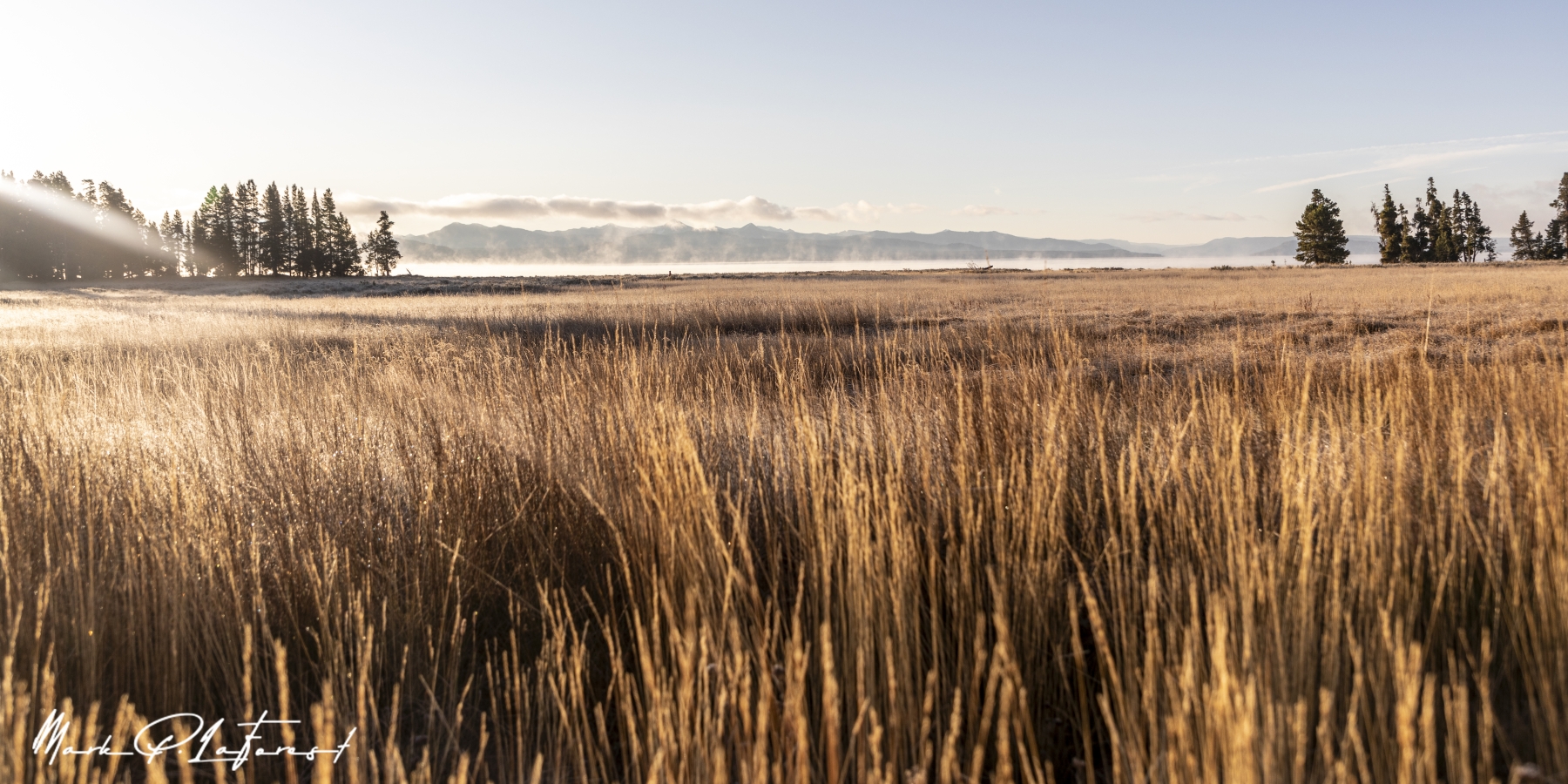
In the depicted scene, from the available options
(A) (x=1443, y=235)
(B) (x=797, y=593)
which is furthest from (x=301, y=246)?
(A) (x=1443, y=235)

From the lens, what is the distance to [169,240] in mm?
87625

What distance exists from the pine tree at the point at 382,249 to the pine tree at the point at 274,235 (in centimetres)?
851

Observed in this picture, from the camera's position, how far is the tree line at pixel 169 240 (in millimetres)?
70812

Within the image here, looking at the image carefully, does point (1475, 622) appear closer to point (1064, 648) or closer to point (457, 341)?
point (1064, 648)

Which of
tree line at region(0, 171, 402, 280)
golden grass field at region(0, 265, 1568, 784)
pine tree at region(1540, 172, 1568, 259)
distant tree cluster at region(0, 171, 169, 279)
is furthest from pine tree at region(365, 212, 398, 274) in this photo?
pine tree at region(1540, 172, 1568, 259)

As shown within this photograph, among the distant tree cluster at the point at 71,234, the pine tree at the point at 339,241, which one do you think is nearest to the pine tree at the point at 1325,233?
the pine tree at the point at 339,241

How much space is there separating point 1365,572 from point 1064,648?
98 cm

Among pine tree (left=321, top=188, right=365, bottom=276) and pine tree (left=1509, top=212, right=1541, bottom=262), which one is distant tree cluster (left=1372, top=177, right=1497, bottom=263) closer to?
pine tree (left=1509, top=212, right=1541, bottom=262)

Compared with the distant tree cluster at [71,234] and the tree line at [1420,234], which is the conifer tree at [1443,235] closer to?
the tree line at [1420,234]

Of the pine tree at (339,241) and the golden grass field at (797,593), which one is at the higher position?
the pine tree at (339,241)

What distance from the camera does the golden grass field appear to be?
6.59ft

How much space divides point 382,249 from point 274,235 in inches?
419

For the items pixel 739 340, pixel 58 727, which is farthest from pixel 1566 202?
pixel 58 727

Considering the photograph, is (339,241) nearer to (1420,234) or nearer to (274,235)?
(274,235)
